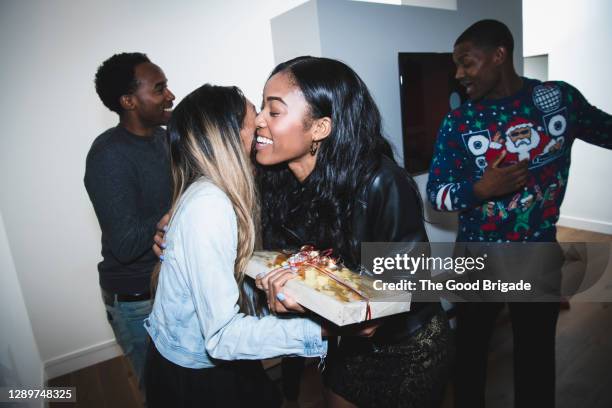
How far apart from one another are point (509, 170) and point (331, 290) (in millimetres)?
1238

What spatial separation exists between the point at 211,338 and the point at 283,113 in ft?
2.50

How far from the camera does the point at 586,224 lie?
5.32 m

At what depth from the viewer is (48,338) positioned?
10.2 feet

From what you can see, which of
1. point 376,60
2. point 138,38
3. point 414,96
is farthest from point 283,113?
point 138,38

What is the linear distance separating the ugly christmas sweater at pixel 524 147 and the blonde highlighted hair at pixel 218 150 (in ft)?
3.97

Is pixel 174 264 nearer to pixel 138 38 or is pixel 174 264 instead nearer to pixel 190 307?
pixel 190 307

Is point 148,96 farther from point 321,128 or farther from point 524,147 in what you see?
point 524,147

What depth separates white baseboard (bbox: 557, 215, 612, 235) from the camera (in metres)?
5.13

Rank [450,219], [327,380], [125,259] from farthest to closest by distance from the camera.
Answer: [450,219]
[125,259]
[327,380]

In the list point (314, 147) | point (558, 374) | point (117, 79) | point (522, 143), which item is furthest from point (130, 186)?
point (558, 374)

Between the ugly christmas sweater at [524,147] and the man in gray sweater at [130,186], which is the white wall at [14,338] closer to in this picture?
the man in gray sweater at [130,186]

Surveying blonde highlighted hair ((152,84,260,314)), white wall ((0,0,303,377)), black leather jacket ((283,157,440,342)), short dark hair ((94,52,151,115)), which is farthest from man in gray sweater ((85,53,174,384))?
white wall ((0,0,303,377))

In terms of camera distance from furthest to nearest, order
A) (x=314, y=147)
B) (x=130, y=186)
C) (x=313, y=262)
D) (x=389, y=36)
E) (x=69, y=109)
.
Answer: (x=69, y=109) → (x=389, y=36) → (x=130, y=186) → (x=314, y=147) → (x=313, y=262)

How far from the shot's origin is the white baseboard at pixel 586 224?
5129 mm
